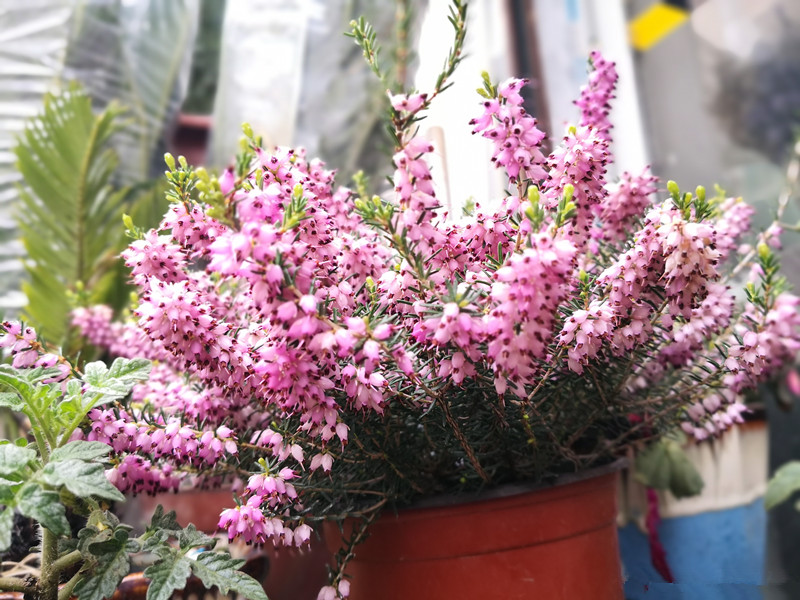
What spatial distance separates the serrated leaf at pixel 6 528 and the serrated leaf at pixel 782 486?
0.93 metres

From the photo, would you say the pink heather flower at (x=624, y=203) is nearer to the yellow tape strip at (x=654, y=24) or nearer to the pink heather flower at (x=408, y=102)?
the pink heather flower at (x=408, y=102)

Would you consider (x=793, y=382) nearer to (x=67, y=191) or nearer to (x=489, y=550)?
(x=489, y=550)

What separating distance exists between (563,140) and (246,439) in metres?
0.41

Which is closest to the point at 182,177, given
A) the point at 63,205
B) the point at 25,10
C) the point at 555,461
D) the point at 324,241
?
the point at 324,241

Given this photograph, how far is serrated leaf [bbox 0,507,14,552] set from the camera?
0.46m

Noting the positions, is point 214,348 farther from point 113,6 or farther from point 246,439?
point 113,6

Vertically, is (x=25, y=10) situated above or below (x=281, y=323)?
above

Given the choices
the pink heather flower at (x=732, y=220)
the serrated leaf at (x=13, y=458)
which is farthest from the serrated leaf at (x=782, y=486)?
the serrated leaf at (x=13, y=458)

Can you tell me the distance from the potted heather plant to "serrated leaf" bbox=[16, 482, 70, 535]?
101mm

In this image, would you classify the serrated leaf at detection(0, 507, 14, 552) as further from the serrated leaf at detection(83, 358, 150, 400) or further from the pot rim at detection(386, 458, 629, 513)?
the pot rim at detection(386, 458, 629, 513)

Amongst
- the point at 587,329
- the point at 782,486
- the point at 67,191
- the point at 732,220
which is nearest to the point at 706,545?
the point at 782,486

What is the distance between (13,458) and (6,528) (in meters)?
0.05

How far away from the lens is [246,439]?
2.16 ft

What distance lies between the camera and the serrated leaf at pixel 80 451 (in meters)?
0.51
